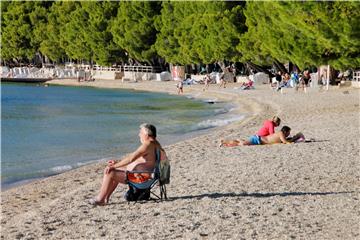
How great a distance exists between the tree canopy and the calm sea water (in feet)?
17.2

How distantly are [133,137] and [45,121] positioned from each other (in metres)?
11.9

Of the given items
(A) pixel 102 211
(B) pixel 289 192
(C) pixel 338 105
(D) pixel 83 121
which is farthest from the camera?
(D) pixel 83 121

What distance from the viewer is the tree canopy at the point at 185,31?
26.4 metres

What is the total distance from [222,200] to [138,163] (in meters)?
1.39

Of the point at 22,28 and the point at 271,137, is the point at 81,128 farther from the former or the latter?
the point at 22,28

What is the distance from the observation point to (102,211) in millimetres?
10016

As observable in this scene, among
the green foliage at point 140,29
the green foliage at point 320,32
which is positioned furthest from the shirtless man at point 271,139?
the green foliage at point 140,29

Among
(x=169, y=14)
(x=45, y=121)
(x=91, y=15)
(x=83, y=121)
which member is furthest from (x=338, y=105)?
(x=91, y=15)

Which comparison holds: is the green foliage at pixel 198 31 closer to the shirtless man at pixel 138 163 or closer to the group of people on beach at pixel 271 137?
the group of people on beach at pixel 271 137

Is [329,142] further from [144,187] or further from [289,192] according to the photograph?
[144,187]

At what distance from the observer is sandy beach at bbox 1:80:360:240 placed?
27.8 feet

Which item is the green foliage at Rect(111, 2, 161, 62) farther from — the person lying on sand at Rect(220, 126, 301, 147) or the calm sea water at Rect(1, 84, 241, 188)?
the person lying on sand at Rect(220, 126, 301, 147)

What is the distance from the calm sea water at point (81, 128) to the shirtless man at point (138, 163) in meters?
6.53

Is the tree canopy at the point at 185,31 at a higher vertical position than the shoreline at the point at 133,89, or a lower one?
higher
